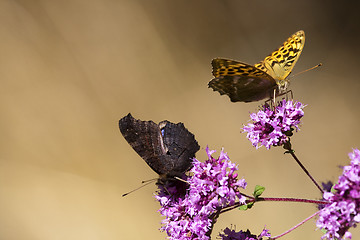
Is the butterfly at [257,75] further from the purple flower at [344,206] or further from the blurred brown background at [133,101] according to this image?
the blurred brown background at [133,101]

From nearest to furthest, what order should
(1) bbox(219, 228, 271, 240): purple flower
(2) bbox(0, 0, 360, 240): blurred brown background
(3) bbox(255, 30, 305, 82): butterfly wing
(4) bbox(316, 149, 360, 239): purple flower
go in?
(4) bbox(316, 149, 360, 239): purple flower, (1) bbox(219, 228, 271, 240): purple flower, (3) bbox(255, 30, 305, 82): butterfly wing, (2) bbox(0, 0, 360, 240): blurred brown background

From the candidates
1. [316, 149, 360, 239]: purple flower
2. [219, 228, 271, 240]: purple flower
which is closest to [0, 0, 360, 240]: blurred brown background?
[219, 228, 271, 240]: purple flower

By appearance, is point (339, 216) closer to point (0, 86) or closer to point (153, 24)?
point (153, 24)

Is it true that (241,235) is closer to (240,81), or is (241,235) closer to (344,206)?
(344,206)

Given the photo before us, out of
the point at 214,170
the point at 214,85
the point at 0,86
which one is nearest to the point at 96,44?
the point at 0,86

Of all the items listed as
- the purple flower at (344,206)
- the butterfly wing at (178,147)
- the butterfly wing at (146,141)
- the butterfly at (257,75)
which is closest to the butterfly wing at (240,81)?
the butterfly at (257,75)

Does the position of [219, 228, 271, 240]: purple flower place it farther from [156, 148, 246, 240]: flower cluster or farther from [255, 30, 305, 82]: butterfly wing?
[255, 30, 305, 82]: butterfly wing
